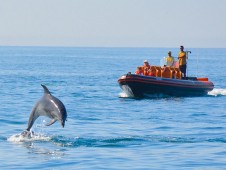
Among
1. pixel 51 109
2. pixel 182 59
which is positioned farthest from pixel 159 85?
pixel 51 109

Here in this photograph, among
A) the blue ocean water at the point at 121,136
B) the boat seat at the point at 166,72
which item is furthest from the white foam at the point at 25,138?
the boat seat at the point at 166,72

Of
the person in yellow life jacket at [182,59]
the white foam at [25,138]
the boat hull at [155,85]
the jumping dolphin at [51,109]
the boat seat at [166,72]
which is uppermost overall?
the person in yellow life jacket at [182,59]

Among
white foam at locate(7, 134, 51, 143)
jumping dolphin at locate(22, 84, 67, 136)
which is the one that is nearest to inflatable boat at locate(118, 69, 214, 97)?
white foam at locate(7, 134, 51, 143)

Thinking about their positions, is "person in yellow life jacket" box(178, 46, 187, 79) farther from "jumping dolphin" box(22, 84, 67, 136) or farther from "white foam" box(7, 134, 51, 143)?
"jumping dolphin" box(22, 84, 67, 136)

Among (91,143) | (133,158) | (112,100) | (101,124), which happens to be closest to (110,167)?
(133,158)

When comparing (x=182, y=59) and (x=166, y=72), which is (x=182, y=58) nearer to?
(x=182, y=59)

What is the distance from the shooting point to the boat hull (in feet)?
126

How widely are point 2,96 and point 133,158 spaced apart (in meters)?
21.8

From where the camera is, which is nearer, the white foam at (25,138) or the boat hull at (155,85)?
the white foam at (25,138)

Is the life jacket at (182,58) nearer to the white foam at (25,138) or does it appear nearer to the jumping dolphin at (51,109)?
the white foam at (25,138)

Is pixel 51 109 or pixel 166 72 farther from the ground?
pixel 166 72

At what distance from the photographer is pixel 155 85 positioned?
38844 mm

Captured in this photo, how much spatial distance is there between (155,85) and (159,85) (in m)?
0.22

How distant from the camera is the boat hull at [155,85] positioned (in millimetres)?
38375
